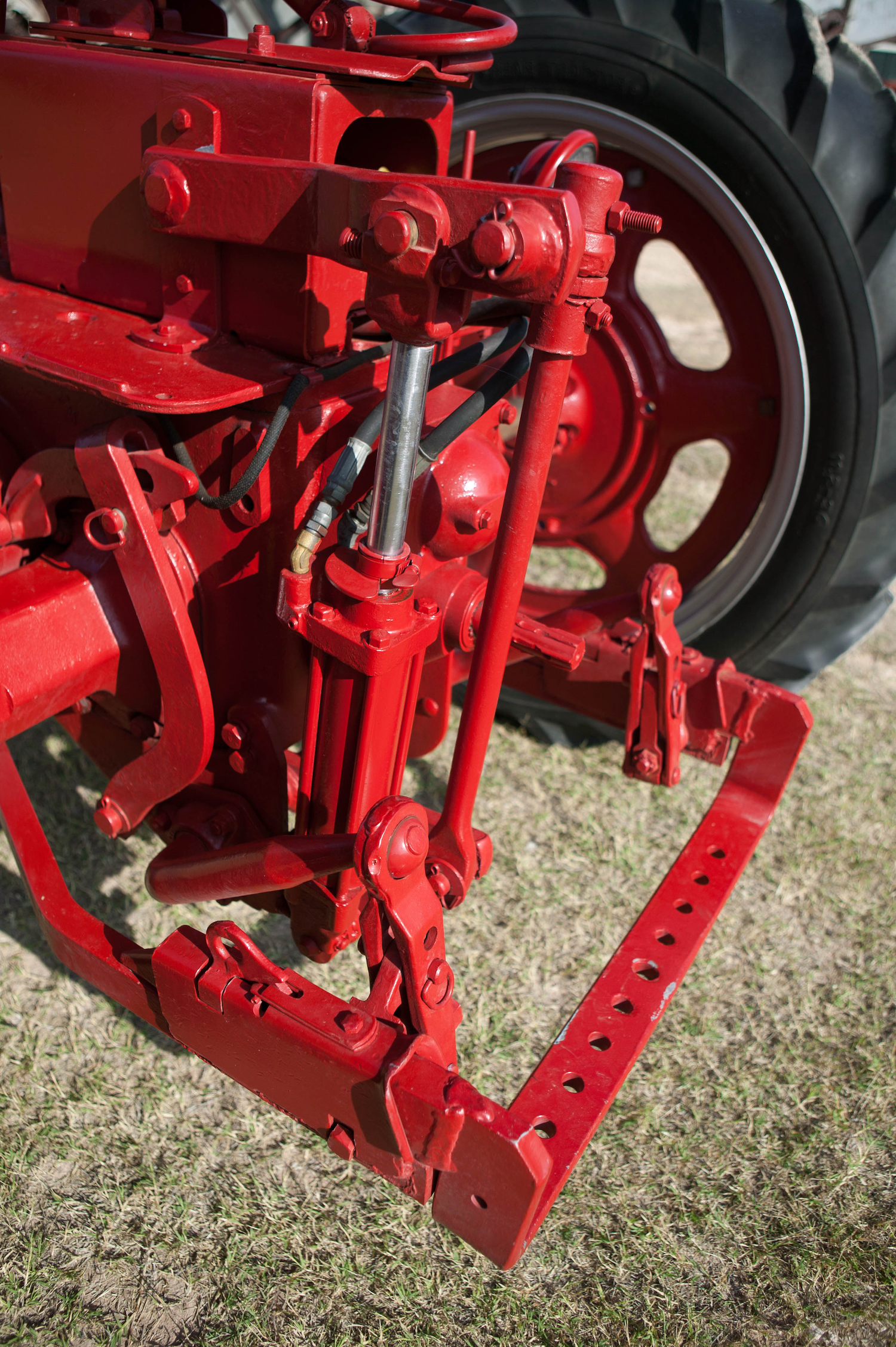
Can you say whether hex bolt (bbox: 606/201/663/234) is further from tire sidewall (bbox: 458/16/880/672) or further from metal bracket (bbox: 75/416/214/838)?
tire sidewall (bbox: 458/16/880/672)

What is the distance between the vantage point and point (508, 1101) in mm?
1968

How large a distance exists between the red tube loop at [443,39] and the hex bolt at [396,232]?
556 millimetres

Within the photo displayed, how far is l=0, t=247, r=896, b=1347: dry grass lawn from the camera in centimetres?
162

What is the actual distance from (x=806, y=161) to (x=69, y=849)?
88.3 inches

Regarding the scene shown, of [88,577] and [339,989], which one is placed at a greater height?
[88,577]

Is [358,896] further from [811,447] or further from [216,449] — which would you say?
[811,447]

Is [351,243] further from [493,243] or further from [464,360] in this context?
[464,360]

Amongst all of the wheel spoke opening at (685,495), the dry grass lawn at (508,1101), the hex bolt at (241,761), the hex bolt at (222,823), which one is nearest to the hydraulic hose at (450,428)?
the hex bolt at (241,761)

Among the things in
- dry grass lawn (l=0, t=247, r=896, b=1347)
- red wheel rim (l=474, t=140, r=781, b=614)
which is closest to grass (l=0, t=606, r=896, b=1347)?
dry grass lawn (l=0, t=247, r=896, b=1347)

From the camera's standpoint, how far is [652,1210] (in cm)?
179

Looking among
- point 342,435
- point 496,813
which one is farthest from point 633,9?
point 496,813

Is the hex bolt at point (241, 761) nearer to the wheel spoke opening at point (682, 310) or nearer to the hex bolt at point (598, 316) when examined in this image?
the hex bolt at point (598, 316)

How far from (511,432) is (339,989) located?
1.60m

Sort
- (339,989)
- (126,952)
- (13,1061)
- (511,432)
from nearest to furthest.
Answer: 1. (126,952)
2. (13,1061)
3. (339,989)
4. (511,432)
